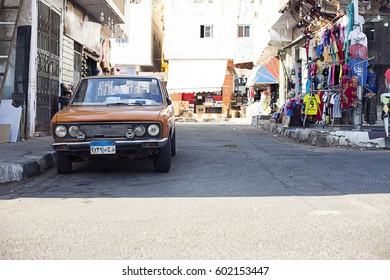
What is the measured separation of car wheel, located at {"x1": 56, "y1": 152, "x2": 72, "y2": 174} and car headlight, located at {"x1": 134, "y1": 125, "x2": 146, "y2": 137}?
131 cm

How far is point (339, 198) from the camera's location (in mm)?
5402

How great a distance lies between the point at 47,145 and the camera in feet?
35.1

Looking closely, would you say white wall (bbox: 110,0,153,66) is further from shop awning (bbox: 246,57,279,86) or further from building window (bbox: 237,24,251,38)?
shop awning (bbox: 246,57,279,86)

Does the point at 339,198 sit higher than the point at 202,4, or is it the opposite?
the point at 202,4

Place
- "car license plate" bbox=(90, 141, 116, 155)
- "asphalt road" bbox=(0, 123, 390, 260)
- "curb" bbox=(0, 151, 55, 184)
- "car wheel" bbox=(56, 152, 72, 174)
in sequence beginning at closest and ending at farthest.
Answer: "asphalt road" bbox=(0, 123, 390, 260) → "car license plate" bbox=(90, 141, 116, 155) → "curb" bbox=(0, 151, 55, 184) → "car wheel" bbox=(56, 152, 72, 174)

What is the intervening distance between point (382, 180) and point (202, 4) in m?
30.1

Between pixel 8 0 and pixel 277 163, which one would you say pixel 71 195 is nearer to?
pixel 277 163

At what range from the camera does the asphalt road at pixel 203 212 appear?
3.44 metres

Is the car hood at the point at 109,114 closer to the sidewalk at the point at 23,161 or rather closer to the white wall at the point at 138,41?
the sidewalk at the point at 23,161

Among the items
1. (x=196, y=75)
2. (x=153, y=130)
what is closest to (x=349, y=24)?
(x=153, y=130)

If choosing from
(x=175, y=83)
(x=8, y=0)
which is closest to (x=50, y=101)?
(x=8, y=0)

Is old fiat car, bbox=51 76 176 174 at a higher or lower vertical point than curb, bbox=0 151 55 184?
higher

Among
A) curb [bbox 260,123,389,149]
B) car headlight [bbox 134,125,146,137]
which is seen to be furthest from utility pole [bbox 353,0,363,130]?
car headlight [bbox 134,125,146,137]

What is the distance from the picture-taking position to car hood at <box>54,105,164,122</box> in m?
6.98
